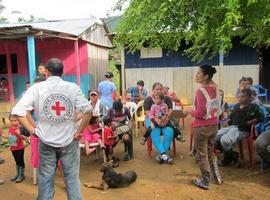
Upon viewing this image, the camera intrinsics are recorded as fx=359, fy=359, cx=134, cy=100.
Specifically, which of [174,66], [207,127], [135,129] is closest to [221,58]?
[174,66]

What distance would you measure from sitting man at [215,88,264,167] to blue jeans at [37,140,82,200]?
9.15 feet

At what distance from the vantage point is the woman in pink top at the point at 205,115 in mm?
4832

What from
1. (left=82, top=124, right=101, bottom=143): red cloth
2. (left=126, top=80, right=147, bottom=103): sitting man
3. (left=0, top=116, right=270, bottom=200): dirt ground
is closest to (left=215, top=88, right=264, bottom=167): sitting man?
(left=0, top=116, right=270, bottom=200): dirt ground

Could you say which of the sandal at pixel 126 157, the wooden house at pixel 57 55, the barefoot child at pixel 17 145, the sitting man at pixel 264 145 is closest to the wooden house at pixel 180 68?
the wooden house at pixel 57 55

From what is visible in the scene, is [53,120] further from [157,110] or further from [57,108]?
[157,110]

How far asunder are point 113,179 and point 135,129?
440cm

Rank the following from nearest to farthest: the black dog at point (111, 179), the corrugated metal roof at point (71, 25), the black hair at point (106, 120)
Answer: the black dog at point (111, 179) < the black hair at point (106, 120) < the corrugated metal roof at point (71, 25)

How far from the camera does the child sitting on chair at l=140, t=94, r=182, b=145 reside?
646 cm

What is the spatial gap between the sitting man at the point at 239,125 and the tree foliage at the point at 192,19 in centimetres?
124

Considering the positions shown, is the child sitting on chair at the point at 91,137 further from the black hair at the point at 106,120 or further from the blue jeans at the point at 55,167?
the blue jeans at the point at 55,167

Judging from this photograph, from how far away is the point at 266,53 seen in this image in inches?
578

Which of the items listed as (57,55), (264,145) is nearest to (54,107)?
(264,145)

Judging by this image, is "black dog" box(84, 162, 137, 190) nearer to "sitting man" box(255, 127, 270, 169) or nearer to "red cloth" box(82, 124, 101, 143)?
"red cloth" box(82, 124, 101, 143)

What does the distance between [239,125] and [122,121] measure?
85.5 inches
